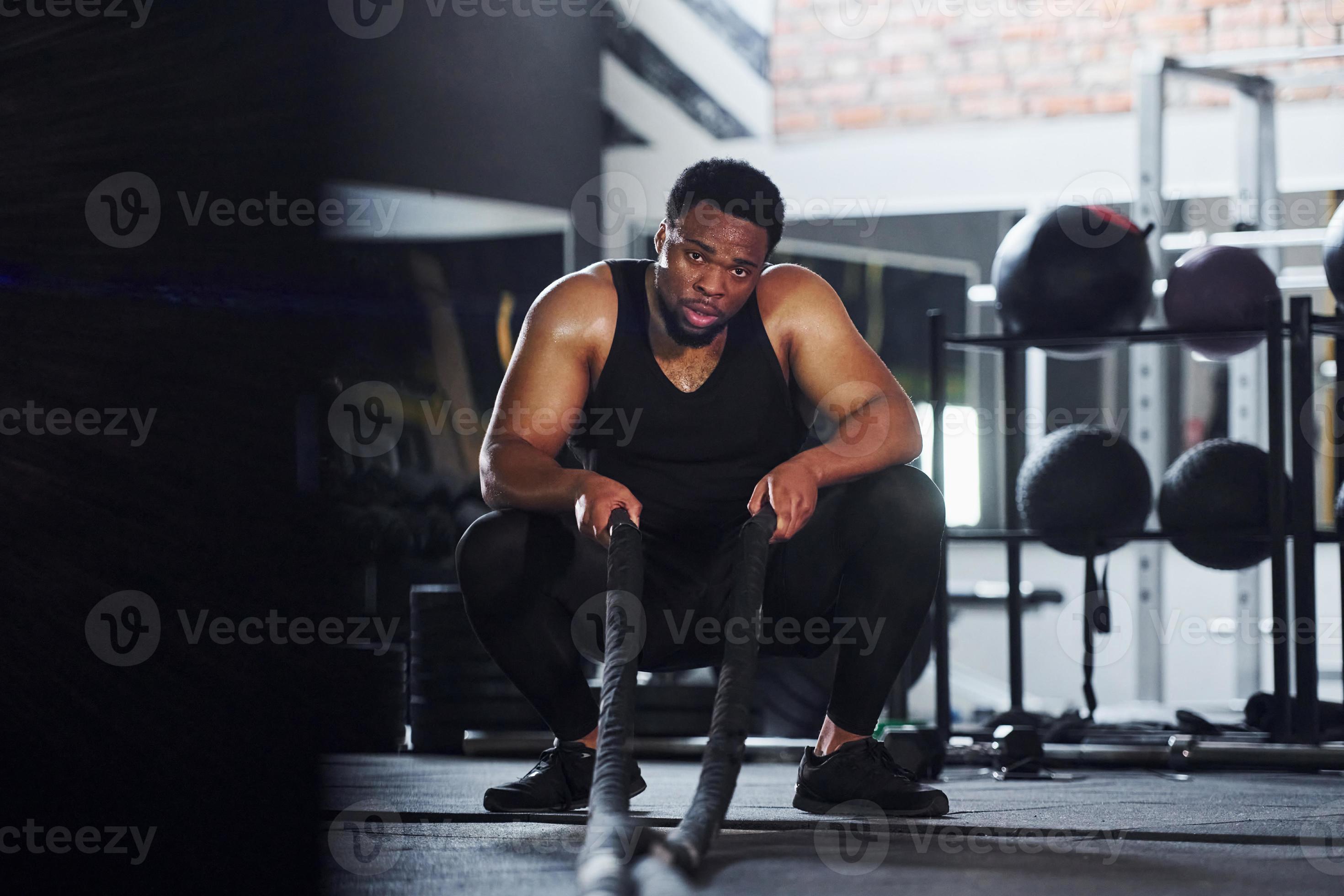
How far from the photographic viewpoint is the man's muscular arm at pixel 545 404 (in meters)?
1.75

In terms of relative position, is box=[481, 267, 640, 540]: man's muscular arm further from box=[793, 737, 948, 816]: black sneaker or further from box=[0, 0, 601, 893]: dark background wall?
box=[0, 0, 601, 893]: dark background wall

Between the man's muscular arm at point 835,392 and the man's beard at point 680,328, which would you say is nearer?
the man's muscular arm at point 835,392

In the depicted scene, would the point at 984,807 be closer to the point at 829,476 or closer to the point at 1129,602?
the point at 829,476

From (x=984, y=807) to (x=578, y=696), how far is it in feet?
1.93

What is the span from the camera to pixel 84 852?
105cm

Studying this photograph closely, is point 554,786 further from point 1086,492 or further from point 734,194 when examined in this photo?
point 1086,492

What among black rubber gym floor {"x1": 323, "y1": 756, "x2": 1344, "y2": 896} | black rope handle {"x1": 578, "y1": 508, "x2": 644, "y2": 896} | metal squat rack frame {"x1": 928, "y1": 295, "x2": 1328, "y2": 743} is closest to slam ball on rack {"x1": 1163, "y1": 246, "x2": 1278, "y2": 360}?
metal squat rack frame {"x1": 928, "y1": 295, "x2": 1328, "y2": 743}

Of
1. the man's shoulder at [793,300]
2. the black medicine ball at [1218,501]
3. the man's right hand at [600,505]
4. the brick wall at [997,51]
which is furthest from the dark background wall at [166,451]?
the brick wall at [997,51]

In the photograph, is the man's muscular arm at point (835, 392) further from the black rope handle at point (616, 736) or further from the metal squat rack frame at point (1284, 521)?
the metal squat rack frame at point (1284, 521)

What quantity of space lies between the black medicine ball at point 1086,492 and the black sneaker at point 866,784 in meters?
1.13

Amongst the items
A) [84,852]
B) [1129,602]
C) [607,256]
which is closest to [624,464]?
[84,852]

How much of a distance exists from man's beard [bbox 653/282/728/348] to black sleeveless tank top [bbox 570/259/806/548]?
3cm

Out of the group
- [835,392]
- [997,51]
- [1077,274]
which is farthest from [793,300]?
[997,51]

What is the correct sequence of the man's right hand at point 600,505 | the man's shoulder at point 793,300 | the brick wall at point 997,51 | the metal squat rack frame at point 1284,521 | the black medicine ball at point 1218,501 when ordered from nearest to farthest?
the man's right hand at point 600,505 < the man's shoulder at point 793,300 < the metal squat rack frame at point 1284,521 < the black medicine ball at point 1218,501 < the brick wall at point 997,51
